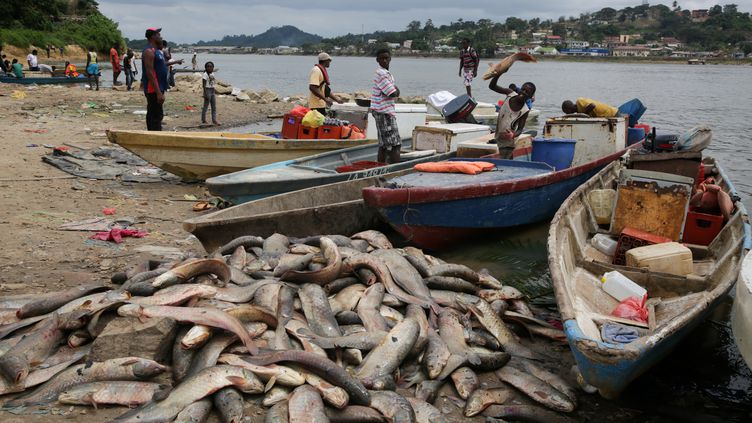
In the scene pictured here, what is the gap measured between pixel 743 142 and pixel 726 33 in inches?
4140

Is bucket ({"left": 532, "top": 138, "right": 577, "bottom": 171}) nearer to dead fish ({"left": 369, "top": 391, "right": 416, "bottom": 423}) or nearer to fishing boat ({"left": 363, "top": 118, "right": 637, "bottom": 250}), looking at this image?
fishing boat ({"left": 363, "top": 118, "right": 637, "bottom": 250})

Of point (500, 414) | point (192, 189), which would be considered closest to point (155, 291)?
point (500, 414)

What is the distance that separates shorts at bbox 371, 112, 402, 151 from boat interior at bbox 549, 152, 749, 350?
341 cm

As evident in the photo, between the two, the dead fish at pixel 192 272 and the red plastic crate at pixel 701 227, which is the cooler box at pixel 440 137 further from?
the dead fish at pixel 192 272

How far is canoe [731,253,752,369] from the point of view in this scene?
185 inches

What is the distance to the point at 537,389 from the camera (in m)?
5.43

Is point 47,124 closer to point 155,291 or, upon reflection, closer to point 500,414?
point 155,291

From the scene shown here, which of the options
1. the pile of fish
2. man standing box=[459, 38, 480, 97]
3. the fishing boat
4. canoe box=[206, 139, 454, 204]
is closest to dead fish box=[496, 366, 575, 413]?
the pile of fish

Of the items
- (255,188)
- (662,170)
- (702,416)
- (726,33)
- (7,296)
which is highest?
(726,33)

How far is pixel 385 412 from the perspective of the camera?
4621 millimetres

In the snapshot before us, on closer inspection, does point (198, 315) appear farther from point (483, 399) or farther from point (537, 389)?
point (537, 389)

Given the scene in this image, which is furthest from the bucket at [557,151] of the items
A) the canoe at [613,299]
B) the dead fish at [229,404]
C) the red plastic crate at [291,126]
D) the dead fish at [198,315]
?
the dead fish at [229,404]

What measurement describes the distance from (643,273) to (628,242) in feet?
2.39

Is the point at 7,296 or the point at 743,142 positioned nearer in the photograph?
the point at 7,296
